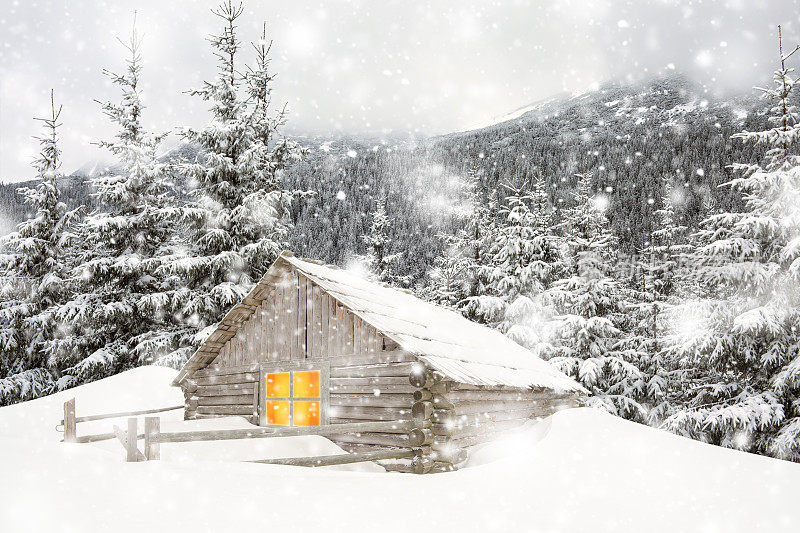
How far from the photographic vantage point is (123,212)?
80.1 ft

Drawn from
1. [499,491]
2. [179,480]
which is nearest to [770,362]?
[499,491]

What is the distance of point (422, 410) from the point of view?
413 inches

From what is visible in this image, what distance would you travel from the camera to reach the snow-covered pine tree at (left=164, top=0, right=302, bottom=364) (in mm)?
21500

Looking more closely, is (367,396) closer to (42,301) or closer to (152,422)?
(152,422)

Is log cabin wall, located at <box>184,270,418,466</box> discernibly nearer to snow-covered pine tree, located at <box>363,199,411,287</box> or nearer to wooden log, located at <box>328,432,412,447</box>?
wooden log, located at <box>328,432,412,447</box>

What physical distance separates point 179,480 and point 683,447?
12.3 metres

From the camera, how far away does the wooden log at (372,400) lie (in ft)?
37.0

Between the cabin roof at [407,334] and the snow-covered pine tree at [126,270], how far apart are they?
32.0 feet

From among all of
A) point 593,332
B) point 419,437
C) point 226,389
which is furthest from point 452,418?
point 593,332

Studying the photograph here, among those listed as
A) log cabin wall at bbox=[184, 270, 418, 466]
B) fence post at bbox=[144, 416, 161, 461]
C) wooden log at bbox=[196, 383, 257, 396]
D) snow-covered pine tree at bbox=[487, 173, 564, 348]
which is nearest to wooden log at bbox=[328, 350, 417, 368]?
log cabin wall at bbox=[184, 270, 418, 466]

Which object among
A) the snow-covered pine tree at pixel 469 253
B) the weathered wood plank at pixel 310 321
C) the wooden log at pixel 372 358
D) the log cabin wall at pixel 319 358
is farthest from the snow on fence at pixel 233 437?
the snow-covered pine tree at pixel 469 253

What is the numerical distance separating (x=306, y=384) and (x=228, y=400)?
2.55 m

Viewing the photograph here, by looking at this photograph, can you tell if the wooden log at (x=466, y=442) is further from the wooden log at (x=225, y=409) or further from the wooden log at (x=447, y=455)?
the wooden log at (x=225, y=409)

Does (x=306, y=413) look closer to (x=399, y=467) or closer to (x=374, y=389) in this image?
(x=374, y=389)
